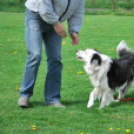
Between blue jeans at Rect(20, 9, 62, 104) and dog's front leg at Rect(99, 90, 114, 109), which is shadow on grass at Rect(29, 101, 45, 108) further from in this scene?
dog's front leg at Rect(99, 90, 114, 109)

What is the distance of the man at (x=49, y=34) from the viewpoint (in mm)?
2881

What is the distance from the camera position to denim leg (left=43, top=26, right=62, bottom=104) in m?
3.16

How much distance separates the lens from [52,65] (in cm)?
326

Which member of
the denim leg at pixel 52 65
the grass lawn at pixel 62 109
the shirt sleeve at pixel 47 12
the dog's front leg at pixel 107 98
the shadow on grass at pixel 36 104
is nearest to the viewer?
the grass lawn at pixel 62 109

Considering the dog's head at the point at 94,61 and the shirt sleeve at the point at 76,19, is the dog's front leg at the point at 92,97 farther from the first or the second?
the shirt sleeve at the point at 76,19

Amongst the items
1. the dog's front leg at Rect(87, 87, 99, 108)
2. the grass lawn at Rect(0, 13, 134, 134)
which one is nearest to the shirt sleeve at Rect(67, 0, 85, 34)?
the dog's front leg at Rect(87, 87, 99, 108)

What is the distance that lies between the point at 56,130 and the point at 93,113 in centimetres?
61

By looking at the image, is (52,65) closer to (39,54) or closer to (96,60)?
(39,54)

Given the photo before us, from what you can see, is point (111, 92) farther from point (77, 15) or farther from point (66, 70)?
point (66, 70)

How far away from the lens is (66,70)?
502cm

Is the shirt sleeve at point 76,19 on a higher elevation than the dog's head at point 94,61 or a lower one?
higher

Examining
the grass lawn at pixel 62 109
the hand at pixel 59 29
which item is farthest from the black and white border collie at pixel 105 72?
Result: the hand at pixel 59 29

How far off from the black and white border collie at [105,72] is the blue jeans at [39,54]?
335 mm

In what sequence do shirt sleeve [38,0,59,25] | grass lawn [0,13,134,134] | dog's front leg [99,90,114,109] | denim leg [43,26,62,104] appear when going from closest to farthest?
1. grass lawn [0,13,134,134]
2. shirt sleeve [38,0,59,25]
3. denim leg [43,26,62,104]
4. dog's front leg [99,90,114,109]
